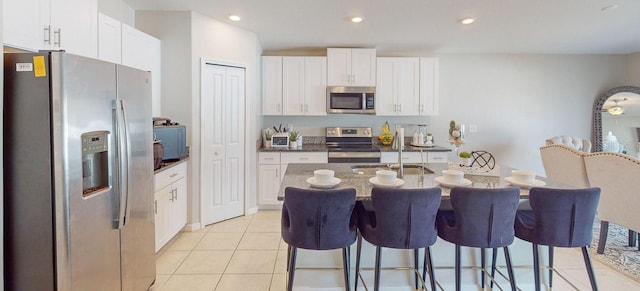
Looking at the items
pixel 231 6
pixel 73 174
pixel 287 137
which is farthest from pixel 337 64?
pixel 73 174

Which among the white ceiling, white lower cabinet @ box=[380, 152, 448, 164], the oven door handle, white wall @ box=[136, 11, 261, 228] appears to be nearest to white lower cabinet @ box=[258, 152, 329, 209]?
the oven door handle

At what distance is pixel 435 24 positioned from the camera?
3832mm

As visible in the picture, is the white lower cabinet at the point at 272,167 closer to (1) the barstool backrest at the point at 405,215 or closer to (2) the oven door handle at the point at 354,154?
(2) the oven door handle at the point at 354,154

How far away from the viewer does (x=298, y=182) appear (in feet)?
7.38

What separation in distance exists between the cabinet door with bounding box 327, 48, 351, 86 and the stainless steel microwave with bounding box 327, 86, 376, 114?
0.10 metres

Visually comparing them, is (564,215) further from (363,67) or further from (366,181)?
(363,67)

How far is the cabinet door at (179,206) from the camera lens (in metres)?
3.24

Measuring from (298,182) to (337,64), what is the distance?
2977 millimetres

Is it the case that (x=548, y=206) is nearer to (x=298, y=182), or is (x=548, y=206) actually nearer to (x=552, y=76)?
(x=298, y=182)

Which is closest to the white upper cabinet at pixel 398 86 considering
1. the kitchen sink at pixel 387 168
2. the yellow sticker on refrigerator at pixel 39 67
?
the kitchen sink at pixel 387 168

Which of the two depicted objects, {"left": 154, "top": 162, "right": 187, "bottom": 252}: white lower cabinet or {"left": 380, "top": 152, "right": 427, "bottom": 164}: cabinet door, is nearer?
{"left": 154, "top": 162, "right": 187, "bottom": 252}: white lower cabinet

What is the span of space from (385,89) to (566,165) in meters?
2.43

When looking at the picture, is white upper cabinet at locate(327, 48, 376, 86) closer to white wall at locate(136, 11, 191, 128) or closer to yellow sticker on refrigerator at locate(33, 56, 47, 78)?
white wall at locate(136, 11, 191, 128)

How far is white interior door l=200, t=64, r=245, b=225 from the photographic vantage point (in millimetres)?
3775
